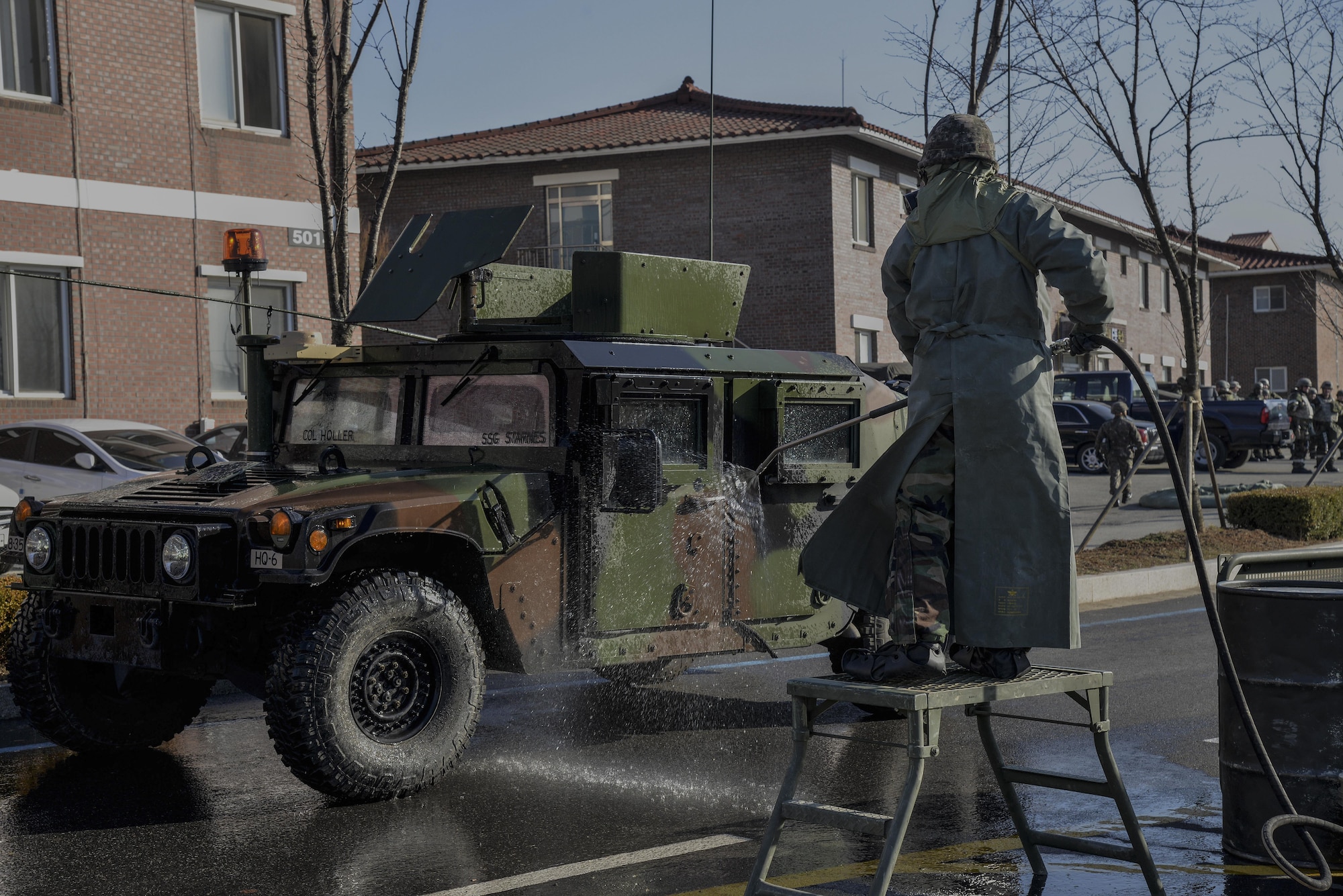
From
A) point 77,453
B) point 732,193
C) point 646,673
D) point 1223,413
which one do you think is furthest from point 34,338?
point 1223,413

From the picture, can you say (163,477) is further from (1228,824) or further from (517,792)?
(1228,824)

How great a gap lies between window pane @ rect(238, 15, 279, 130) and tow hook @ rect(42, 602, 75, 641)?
1488 cm

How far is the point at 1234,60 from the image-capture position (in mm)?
14430

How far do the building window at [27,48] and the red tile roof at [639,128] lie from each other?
12201mm

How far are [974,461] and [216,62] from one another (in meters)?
17.7

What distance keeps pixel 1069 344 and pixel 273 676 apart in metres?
3.20

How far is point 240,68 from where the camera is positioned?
19.9 metres

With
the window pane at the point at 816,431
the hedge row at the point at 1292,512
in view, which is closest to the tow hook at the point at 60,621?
the window pane at the point at 816,431

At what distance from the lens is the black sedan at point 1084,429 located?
30.1 m

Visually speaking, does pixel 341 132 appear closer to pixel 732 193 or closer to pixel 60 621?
pixel 60 621

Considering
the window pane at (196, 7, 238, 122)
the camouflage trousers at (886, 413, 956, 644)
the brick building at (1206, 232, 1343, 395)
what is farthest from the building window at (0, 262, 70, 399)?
the brick building at (1206, 232, 1343, 395)

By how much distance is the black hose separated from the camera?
4098mm

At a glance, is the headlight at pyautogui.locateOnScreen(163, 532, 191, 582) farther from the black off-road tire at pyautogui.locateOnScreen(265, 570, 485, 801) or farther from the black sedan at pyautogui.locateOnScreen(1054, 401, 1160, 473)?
the black sedan at pyautogui.locateOnScreen(1054, 401, 1160, 473)

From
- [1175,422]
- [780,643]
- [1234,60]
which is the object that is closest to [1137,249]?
[1175,422]
